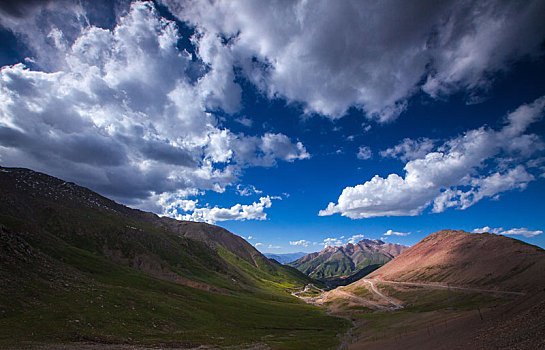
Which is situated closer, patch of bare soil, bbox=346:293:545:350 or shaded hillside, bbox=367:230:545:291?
patch of bare soil, bbox=346:293:545:350

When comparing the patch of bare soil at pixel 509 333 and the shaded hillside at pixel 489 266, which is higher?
the shaded hillside at pixel 489 266

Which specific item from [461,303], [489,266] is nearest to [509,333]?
[461,303]

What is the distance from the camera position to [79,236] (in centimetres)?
17062

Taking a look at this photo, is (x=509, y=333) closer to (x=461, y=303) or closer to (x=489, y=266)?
(x=461, y=303)

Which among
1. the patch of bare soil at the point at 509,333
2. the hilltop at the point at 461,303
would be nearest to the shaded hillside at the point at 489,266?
the hilltop at the point at 461,303

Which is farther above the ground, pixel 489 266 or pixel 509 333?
pixel 489 266

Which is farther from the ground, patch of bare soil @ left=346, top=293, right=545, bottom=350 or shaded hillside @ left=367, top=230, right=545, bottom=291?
shaded hillside @ left=367, top=230, right=545, bottom=291

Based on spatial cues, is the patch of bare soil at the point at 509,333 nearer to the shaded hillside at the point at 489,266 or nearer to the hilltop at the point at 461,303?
the hilltop at the point at 461,303

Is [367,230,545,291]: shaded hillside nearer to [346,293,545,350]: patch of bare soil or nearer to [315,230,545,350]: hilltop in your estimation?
[315,230,545,350]: hilltop

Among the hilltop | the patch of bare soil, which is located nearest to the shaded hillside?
the hilltop

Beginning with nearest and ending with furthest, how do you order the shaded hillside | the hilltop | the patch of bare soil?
1. the patch of bare soil
2. the hilltop
3. the shaded hillside

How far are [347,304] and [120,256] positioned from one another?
15971 centimetres

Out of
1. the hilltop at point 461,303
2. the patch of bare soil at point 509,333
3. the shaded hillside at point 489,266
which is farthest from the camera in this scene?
the shaded hillside at point 489,266

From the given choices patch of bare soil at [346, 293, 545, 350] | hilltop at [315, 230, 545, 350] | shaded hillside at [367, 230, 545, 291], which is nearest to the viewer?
patch of bare soil at [346, 293, 545, 350]
